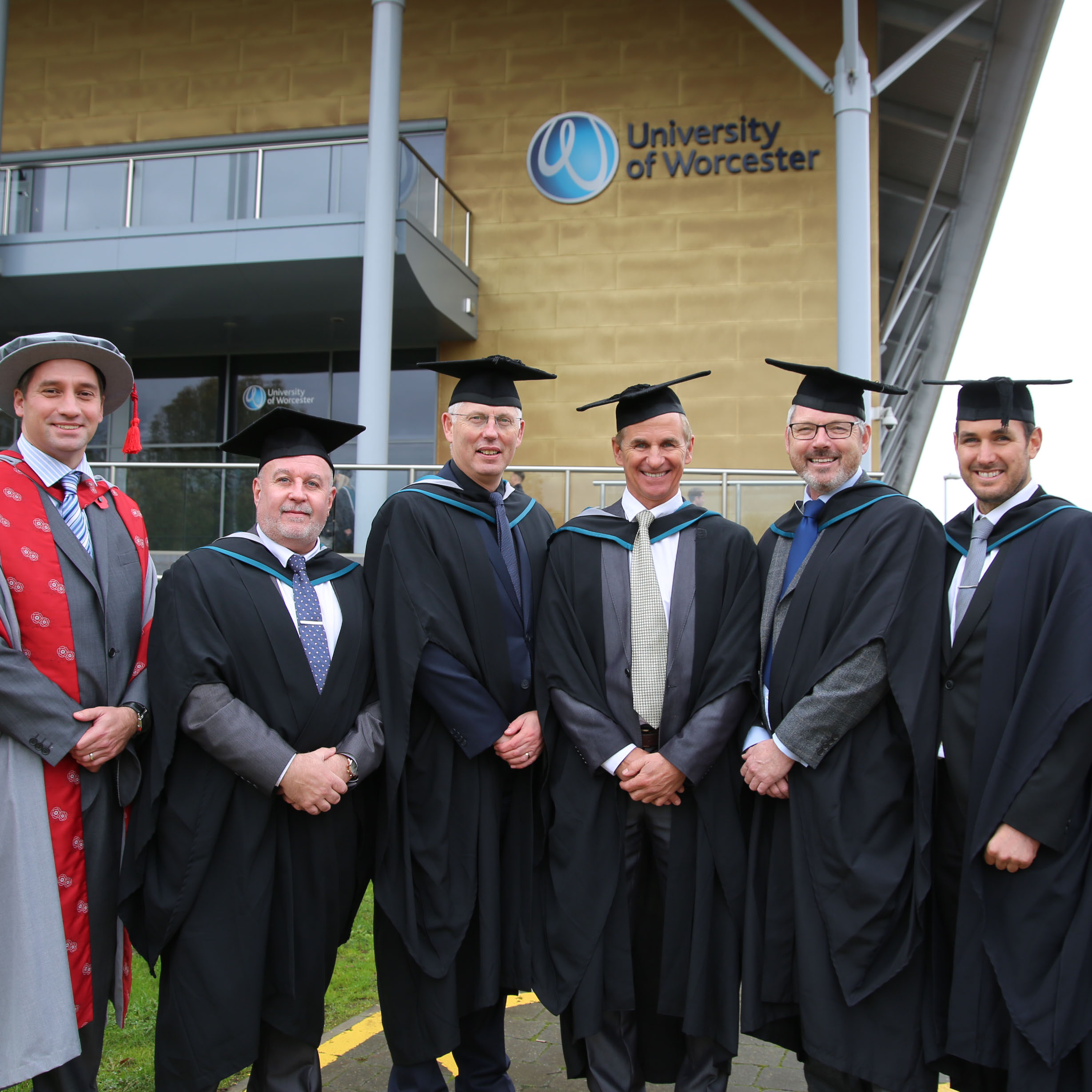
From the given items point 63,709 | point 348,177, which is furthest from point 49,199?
point 63,709

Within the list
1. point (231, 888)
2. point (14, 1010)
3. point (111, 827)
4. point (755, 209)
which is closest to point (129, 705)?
point (111, 827)

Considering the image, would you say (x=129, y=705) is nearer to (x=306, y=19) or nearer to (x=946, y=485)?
(x=946, y=485)

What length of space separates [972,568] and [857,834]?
0.84 m

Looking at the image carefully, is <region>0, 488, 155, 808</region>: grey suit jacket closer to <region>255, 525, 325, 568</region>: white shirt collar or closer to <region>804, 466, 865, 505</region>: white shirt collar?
<region>255, 525, 325, 568</region>: white shirt collar

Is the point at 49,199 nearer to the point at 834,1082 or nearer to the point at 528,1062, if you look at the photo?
the point at 528,1062

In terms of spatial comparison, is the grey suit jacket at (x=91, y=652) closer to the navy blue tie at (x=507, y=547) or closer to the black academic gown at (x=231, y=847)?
the black academic gown at (x=231, y=847)

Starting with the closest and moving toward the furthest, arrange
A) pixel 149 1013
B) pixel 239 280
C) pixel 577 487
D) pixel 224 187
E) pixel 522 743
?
1. pixel 522 743
2. pixel 149 1013
3. pixel 577 487
4. pixel 224 187
5. pixel 239 280

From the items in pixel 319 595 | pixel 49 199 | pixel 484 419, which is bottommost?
pixel 319 595

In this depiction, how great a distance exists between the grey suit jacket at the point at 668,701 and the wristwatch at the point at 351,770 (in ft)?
2.09

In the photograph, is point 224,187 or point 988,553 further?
point 224,187

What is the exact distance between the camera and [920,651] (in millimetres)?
2881

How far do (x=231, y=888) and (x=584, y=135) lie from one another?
11.6 m

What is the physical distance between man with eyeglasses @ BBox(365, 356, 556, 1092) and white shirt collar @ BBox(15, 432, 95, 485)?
969 mm

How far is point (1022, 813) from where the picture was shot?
8.70ft
